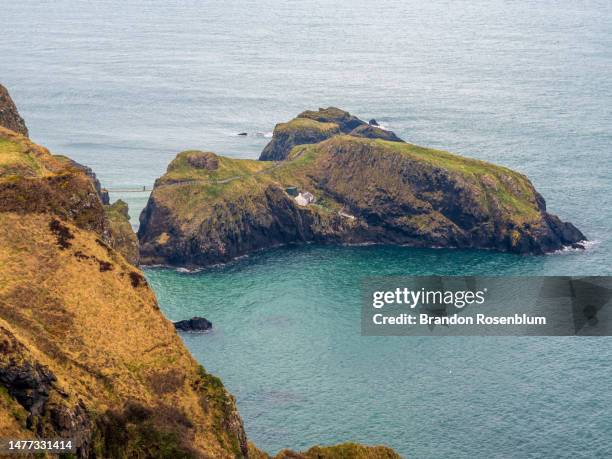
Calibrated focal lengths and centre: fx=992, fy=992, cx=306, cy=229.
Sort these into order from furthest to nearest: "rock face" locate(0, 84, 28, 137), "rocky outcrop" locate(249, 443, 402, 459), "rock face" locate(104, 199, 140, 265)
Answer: "rock face" locate(104, 199, 140, 265) → "rock face" locate(0, 84, 28, 137) → "rocky outcrop" locate(249, 443, 402, 459)

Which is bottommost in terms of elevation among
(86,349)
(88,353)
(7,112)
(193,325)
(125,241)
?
(193,325)

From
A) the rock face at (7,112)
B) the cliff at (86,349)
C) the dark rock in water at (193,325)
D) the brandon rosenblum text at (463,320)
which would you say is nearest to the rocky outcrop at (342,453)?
the cliff at (86,349)

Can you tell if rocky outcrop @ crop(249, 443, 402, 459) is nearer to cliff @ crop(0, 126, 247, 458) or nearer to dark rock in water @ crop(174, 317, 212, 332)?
cliff @ crop(0, 126, 247, 458)

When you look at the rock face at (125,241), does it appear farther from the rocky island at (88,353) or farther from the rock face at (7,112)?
the rocky island at (88,353)

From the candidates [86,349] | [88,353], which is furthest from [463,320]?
[88,353]

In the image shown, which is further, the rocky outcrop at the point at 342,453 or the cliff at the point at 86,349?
the rocky outcrop at the point at 342,453

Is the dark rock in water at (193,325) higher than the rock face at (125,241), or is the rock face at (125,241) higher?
the rock face at (125,241)

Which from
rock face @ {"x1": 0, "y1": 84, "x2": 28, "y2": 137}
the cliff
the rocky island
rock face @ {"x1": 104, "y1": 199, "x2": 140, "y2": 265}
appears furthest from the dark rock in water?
rock face @ {"x1": 0, "y1": 84, "x2": 28, "y2": 137}

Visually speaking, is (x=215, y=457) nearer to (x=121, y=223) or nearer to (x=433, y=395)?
(x=433, y=395)

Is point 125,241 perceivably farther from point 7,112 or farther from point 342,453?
point 342,453
